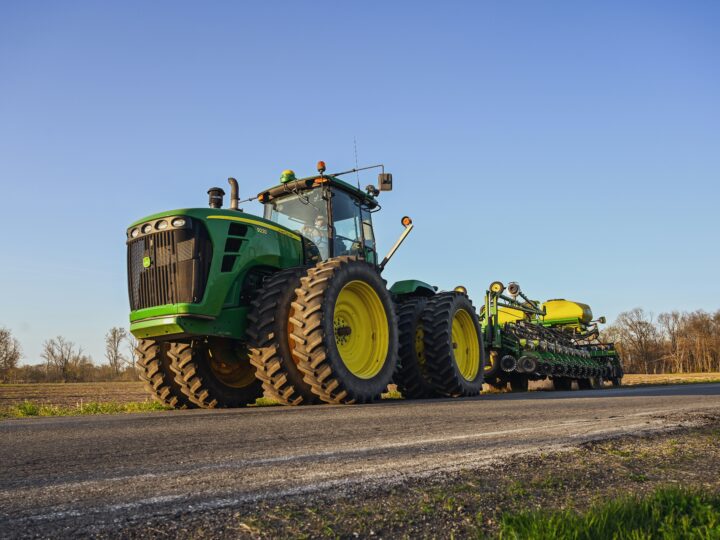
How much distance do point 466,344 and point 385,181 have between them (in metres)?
3.94

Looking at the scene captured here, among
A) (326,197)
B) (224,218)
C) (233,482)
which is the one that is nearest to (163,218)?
(224,218)

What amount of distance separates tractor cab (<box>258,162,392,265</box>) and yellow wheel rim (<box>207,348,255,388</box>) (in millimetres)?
1732

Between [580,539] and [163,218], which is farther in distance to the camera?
[163,218]

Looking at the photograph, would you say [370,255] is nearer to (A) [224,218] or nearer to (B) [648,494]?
(A) [224,218]

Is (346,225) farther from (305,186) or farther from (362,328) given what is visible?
(362,328)

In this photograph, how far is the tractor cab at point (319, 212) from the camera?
8453mm

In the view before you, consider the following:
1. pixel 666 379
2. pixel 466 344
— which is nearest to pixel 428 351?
pixel 466 344

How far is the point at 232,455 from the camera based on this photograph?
297cm

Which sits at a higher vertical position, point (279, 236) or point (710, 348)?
point (279, 236)

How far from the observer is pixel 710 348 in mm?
74500

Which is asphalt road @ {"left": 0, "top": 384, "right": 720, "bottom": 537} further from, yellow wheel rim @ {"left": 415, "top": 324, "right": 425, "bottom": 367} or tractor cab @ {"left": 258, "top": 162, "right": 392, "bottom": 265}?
yellow wheel rim @ {"left": 415, "top": 324, "right": 425, "bottom": 367}

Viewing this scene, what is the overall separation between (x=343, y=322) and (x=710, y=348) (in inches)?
3212

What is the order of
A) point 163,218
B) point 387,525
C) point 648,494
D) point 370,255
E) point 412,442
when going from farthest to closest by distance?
1. point 370,255
2. point 163,218
3. point 412,442
4. point 648,494
5. point 387,525

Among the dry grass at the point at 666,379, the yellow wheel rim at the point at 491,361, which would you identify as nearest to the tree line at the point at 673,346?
the dry grass at the point at 666,379
